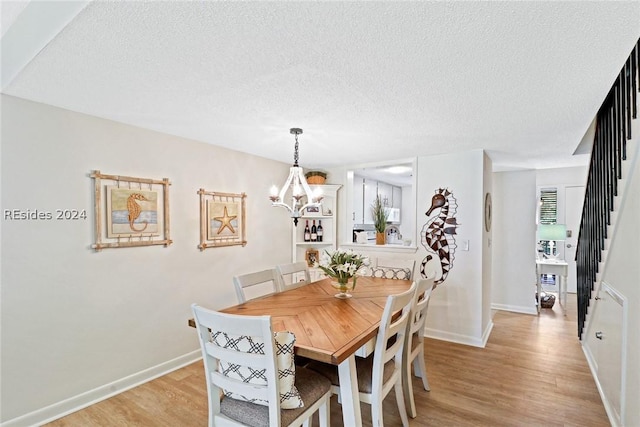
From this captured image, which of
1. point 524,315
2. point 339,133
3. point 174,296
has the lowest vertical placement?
point 524,315

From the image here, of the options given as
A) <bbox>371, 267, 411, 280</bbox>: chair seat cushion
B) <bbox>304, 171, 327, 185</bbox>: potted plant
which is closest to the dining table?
<bbox>371, 267, 411, 280</bbox>: chair seat cushion

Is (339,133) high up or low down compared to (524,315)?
up

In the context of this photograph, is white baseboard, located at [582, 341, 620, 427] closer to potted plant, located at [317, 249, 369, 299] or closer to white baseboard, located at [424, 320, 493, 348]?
white baseboard, located at [424, 320, 493, 348]

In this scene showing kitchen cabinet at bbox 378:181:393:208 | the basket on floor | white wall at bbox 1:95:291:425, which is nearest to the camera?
white wall at bbox 1:95:291:425

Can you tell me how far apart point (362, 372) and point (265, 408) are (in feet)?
2.26

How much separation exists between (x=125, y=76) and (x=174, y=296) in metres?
2.01

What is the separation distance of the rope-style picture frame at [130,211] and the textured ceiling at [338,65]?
52 cm

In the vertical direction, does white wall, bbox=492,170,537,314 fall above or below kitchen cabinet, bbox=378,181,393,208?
below

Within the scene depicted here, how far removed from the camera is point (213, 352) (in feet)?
5.05

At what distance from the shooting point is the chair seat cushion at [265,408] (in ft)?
4.99

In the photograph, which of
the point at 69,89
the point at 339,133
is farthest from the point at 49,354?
the point at 339,133

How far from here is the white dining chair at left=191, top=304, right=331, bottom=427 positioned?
140 centimetres

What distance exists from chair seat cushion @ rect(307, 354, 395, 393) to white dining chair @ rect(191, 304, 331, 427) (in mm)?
268

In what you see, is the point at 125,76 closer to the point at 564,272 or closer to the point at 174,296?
the point at 174,296
